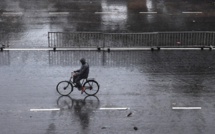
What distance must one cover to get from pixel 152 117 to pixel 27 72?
7205 mm

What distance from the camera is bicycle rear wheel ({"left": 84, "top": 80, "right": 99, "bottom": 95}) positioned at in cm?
1788

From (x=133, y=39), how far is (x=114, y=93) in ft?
23.5

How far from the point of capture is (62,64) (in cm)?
2144

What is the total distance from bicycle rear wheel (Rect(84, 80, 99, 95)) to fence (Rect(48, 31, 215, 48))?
5837 millimetres

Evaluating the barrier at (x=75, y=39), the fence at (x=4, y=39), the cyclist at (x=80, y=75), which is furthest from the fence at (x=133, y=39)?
the cyclist at (x=80, y=75)

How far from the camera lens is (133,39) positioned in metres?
24.7

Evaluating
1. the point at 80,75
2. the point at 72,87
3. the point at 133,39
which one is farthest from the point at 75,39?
the point at 80,75

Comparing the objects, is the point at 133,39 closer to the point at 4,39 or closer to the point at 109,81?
the point at 109,81

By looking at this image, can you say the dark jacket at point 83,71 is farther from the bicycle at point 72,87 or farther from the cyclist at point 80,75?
the bicycle at point 72,87

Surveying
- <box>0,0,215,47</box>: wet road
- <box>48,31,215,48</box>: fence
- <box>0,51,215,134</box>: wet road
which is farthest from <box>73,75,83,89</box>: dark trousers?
<box>0,0,215,47</box>: wet road

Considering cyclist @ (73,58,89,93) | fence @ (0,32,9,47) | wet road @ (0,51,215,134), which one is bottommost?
wet road @ (0,51,215,134)

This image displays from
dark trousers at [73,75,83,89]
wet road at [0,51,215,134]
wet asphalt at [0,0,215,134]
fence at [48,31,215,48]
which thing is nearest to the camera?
wet road at [0,51,215,134]

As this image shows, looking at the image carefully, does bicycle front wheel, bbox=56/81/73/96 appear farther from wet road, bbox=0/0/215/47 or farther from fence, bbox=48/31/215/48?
wet road, bbox=0/0/215/47

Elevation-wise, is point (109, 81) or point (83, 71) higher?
point (83, 71)
